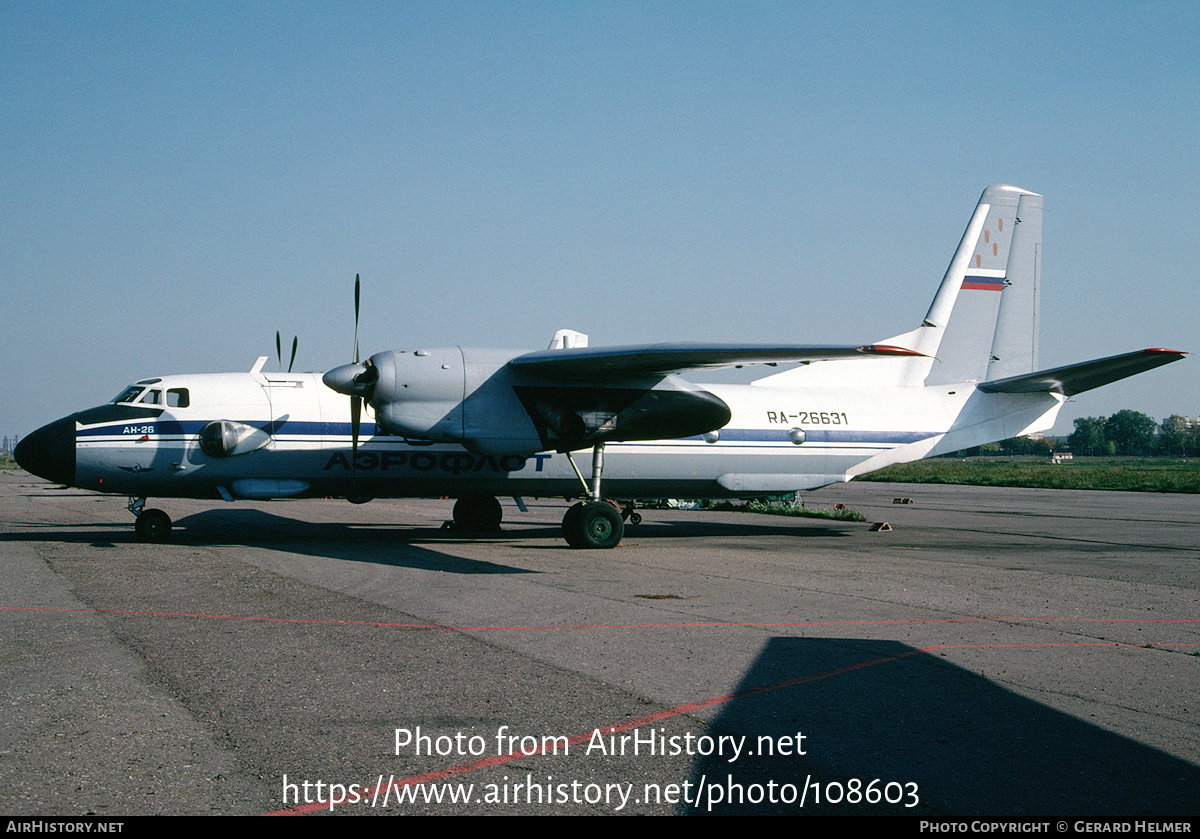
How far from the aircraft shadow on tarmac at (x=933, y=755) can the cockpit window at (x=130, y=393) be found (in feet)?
49.8

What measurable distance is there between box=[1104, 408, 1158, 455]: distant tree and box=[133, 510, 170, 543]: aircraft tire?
20423 cm

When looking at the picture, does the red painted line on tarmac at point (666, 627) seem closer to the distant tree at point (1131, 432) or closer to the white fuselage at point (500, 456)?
the white fuselage at point (500, 456)

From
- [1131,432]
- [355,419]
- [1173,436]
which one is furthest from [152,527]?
[1131,432]

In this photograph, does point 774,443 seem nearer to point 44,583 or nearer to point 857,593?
point 857,593

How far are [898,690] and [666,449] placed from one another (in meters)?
13.8

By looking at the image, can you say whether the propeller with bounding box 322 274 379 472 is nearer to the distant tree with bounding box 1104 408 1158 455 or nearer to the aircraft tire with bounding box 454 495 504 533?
the aircraft tire with bounding box 454 495 504 533

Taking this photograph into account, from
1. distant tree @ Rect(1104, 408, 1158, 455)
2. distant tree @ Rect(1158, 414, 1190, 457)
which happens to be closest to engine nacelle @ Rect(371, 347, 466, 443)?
distant tree @ Rect(1158, 414, 1190, 457)

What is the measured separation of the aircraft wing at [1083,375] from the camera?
1677cm

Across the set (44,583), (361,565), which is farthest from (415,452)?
(44,583)

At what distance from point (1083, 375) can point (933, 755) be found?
17492 millimetres

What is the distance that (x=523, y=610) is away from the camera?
33.6 feet

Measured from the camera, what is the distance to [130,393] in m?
17.8

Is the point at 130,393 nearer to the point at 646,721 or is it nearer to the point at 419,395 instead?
the point at 419,395

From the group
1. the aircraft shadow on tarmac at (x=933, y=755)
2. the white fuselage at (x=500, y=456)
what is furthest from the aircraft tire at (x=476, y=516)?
the aircraft shadow on tarmac at (x=933, y=755)
